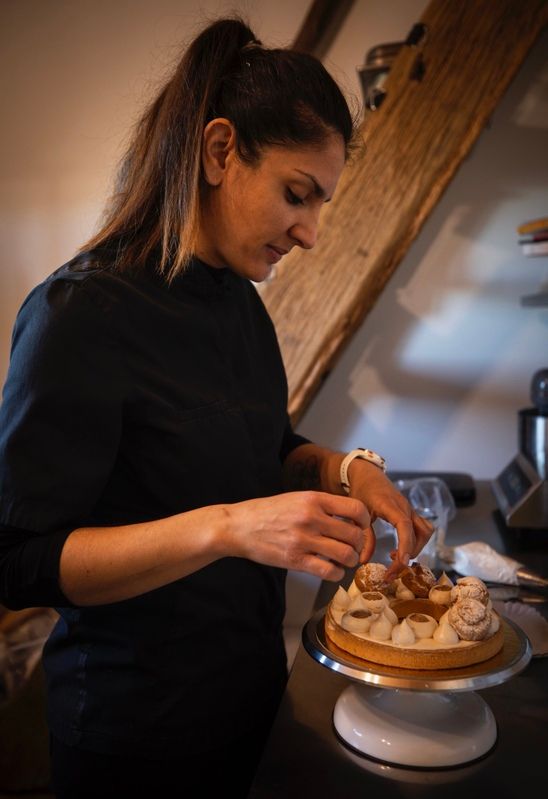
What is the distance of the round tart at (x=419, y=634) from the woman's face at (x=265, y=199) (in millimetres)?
561

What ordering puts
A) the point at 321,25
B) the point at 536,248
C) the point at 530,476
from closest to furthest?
the point at 530,476, the point at 536,248, the point at 321,25

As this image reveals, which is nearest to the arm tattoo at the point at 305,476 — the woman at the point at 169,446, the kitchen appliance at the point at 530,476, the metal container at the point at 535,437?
the woman at the point at 169,446

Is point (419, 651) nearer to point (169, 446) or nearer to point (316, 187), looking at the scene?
point (169, 446)

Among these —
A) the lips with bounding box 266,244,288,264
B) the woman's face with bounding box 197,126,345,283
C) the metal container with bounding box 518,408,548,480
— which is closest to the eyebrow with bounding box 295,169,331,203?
the woman's face with bounding box 197,126,345,283

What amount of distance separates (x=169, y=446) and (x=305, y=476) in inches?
17.6

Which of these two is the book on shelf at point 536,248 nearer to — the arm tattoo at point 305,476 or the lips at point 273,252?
the arm tattoo at point 305,476

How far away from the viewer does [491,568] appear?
1.68 metres

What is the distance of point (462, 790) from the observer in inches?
38.8

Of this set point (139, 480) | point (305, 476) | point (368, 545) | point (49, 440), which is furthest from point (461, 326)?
point (49, 440)

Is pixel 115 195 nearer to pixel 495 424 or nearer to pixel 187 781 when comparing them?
pixel 187 781

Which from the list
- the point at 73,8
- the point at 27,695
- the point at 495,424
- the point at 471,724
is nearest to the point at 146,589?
the point at 471,724

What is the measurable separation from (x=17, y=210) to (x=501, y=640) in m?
2.46

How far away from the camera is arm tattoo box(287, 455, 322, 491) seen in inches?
59.5

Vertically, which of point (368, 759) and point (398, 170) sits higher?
point (398, 170)
